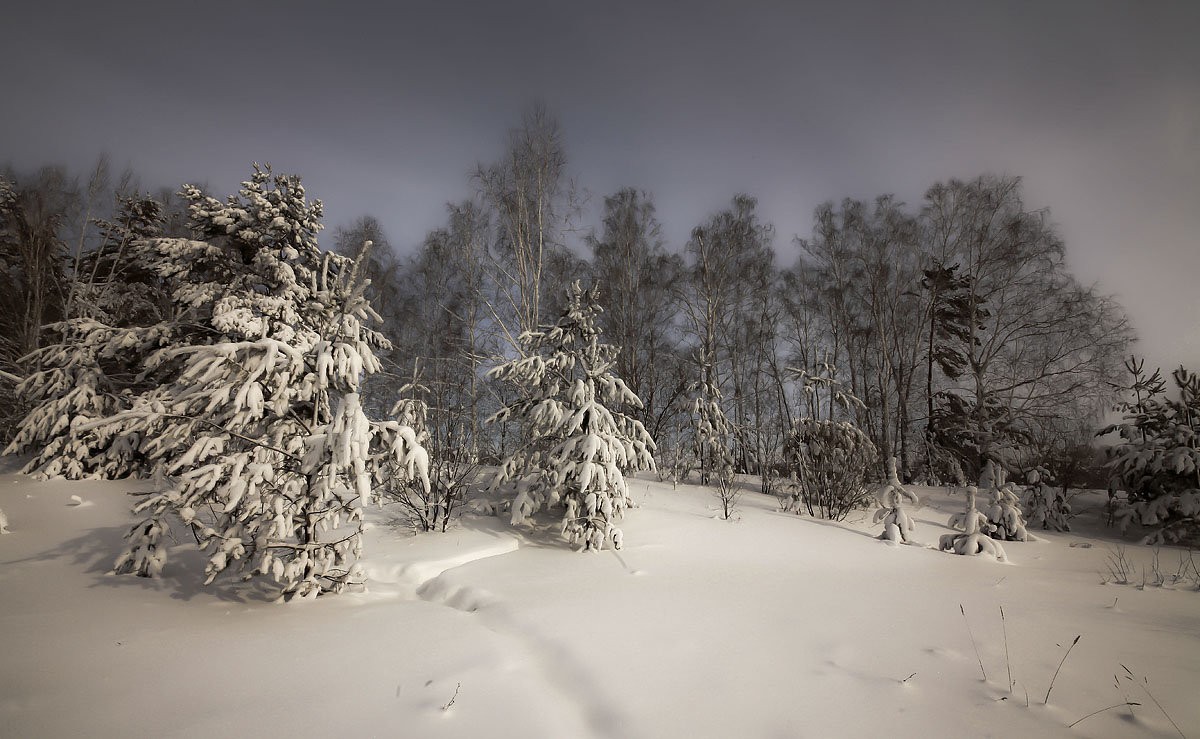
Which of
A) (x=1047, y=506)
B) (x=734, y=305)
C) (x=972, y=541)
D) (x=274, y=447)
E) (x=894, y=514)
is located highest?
(x=734, y=305)

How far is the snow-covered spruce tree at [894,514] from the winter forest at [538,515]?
2.1 inches

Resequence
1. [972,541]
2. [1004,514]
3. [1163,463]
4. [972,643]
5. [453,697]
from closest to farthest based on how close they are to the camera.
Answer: [453,697] → [972,643] → [972,541] → [1004,514] → [1163,463]

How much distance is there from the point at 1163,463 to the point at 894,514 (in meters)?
6.26

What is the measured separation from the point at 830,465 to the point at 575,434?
581 cm

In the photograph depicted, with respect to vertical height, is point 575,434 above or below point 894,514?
above

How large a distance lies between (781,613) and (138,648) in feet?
16.2

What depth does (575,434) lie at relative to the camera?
21.8 ft

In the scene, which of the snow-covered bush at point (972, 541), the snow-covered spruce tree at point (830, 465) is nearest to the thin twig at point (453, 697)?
the snow-covered bush at point (972, 541)

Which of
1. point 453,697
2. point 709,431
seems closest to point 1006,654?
A: point 453,697

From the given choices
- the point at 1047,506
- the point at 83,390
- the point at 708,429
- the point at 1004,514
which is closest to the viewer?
the point at 1004,514

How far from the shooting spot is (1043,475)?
10.7 meters

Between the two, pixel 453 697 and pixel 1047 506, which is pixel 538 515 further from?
pixel 1047 506

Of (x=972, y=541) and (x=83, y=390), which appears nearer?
(x=972, y=541)

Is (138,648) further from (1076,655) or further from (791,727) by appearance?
(1076,655)
